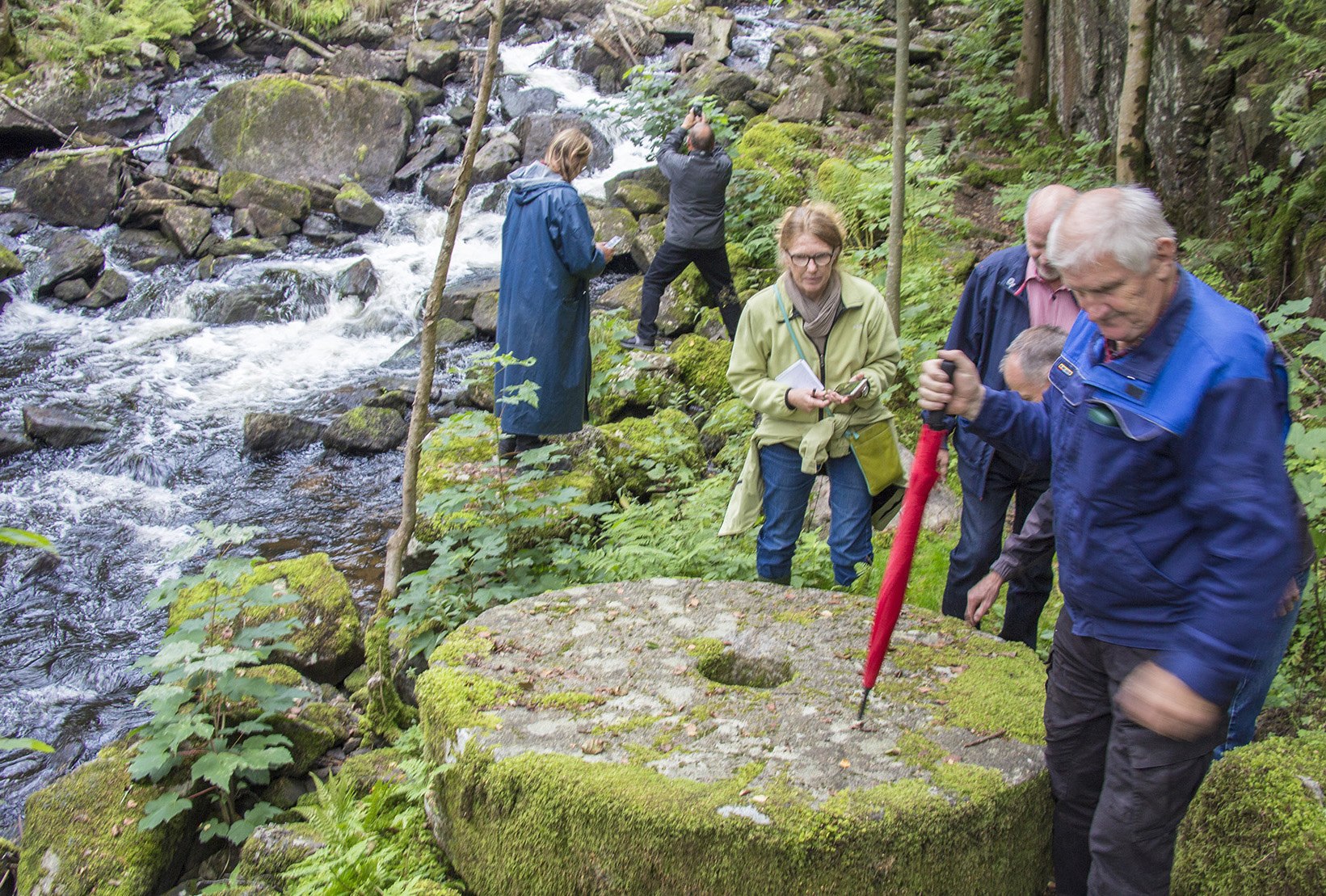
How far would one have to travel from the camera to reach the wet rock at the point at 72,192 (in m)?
13.4

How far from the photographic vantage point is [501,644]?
10.9 feet

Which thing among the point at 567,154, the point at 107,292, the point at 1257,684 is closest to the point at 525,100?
the point at 107,292

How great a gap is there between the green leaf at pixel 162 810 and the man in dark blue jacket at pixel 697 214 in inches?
210

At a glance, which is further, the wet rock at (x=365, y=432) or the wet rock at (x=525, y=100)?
the wet rock at (x=525, y=100)

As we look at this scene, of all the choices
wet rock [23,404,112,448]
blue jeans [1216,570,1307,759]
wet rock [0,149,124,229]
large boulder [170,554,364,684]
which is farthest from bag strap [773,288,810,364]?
wet rock [0,149,124,229]

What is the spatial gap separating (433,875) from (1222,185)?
7695 millimetres

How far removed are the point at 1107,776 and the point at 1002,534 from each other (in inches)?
59.9

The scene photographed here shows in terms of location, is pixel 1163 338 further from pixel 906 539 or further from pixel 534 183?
pixel 534 183

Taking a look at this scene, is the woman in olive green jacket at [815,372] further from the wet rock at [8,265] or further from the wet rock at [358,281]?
the wet rock at [8,265]

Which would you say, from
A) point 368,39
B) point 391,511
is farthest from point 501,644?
point 368,39

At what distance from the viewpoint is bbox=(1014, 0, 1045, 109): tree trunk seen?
12.1m

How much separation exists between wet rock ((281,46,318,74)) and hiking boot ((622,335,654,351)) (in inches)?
491

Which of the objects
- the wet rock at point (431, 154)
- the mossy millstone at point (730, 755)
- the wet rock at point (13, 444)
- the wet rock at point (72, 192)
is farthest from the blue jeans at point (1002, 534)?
the wet rock at point (72, 192)

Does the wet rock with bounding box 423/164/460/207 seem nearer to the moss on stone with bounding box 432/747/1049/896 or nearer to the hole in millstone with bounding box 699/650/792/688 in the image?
the hole in millstone with bounding box 699/650/792/688
